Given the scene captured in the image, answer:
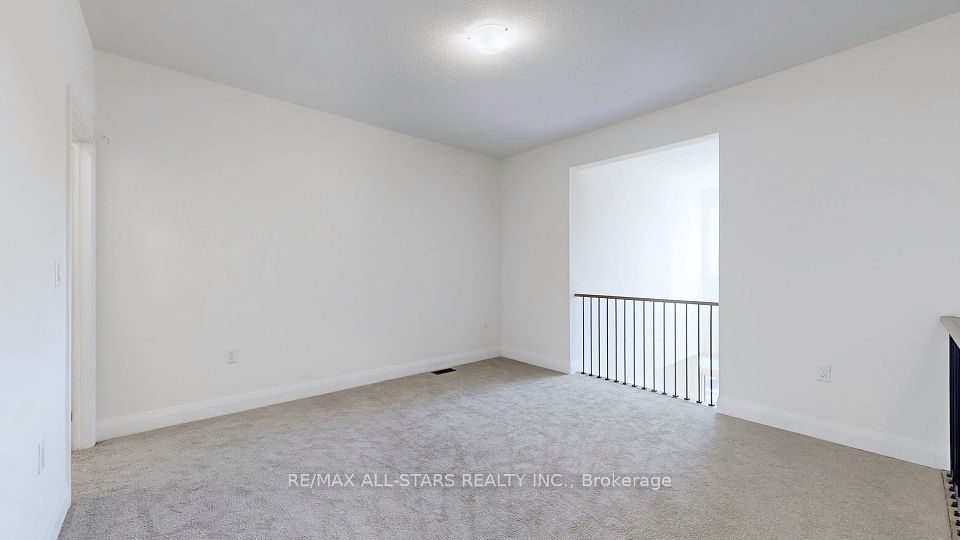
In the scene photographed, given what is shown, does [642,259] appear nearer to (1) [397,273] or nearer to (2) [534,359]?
(2) [534,359]

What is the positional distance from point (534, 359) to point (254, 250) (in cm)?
324

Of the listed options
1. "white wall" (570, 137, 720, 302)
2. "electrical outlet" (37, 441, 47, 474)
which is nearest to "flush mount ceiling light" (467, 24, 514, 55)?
"white wall" (570, 137, 720, 302)

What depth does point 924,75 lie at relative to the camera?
2506 millimetres

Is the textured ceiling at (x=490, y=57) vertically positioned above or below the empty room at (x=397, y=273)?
above

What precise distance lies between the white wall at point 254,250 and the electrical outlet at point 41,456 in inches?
52.6

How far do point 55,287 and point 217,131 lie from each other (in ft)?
6.08

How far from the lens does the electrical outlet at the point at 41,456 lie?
1.67 meters

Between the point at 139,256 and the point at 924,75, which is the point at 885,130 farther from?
the point at 139,256

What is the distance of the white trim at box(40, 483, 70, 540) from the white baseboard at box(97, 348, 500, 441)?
0.91 meters

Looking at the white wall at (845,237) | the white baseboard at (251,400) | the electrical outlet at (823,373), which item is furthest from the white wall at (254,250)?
the electrical outlet at (823,373)

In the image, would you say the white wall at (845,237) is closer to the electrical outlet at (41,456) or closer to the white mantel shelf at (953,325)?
the white mantel shelf at (953,325)

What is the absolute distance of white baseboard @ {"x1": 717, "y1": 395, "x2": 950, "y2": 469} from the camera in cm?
248

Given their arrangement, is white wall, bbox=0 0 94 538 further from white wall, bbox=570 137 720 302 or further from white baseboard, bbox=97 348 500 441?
white wall, bbox=570 137 720 302

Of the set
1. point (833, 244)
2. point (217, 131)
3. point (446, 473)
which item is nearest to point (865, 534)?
point (833, 244)
